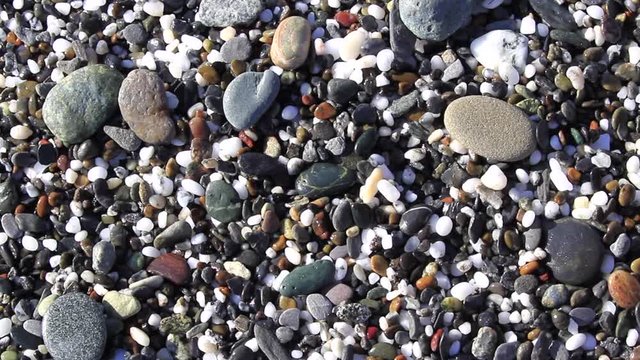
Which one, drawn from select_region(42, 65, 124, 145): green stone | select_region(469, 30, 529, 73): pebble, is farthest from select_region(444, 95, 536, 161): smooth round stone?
select_region(42, 65, 124, 145): green stone

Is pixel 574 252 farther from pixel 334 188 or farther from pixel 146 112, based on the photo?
pixel 146 112

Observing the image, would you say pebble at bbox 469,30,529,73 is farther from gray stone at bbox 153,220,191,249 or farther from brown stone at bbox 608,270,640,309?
gray stone at bbox 153,220,191,249

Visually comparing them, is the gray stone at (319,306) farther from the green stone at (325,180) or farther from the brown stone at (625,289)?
the brown stone at (625,289)

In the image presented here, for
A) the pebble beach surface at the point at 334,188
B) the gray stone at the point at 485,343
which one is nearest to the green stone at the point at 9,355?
the pebble beach surface at the point at 334,188

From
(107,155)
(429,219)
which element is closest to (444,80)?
(429,219)

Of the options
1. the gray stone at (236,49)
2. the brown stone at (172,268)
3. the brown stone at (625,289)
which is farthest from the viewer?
the gray stone at (236,49)

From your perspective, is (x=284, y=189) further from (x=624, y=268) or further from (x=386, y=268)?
(x=624, y=268)
